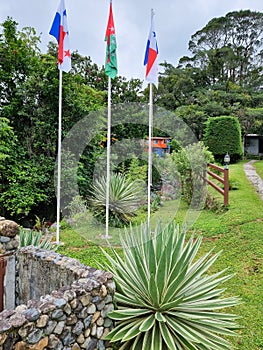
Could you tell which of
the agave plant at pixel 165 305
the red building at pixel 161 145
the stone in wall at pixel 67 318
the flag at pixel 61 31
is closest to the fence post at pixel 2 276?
the stone in wall at pixel 67 318

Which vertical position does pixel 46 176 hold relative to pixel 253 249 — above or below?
above

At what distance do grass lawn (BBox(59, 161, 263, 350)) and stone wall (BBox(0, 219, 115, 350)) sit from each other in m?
0.58

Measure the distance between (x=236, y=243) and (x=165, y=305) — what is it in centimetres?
374

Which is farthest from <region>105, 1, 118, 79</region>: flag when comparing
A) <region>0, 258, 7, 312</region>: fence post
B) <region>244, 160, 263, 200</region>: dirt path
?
<region>244, 160, 263, 200</region>: dirt path

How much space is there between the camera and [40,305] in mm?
2439

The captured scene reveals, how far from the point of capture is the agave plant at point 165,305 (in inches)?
111

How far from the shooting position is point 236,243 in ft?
20.5

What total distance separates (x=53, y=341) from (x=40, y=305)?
0.29 meters

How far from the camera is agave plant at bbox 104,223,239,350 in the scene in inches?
111

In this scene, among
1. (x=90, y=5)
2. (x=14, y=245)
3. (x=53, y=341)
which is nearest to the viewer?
(x=53, y=341)

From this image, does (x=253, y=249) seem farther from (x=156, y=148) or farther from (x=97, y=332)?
(x=156, y=148)

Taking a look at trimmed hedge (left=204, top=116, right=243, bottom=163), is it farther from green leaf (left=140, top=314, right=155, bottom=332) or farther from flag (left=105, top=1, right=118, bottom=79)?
green leaf (left=140, top=314, right=155, bottom=332)

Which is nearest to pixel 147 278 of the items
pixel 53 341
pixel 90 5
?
pixel 53 341

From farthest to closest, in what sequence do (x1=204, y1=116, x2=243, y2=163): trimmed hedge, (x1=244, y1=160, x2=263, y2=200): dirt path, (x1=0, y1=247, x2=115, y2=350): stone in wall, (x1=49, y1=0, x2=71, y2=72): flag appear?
(x1=204, y1=116, x2=243, y2=163): trimmed hedge, (x1=244, y1=160, x2=263, y2=200): dirt path, (x1=49, y1=0, x2=71, y2=72): flag, (x1=0, y1=247, x2=115, y2=350): stone in wall
